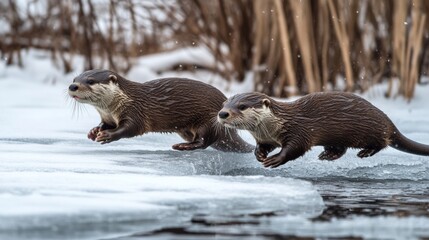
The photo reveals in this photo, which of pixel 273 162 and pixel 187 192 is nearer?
pixel 187 192

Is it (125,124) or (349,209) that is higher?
(125,124)

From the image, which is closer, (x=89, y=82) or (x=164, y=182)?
(x=164, y=182)

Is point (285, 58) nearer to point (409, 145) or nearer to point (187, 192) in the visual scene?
point (409, 145)

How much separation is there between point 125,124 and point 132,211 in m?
1.58

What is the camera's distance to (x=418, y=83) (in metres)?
6.71

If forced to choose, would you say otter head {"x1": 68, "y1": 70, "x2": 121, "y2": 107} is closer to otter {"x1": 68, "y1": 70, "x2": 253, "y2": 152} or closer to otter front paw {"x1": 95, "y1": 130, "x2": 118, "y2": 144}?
otter {"x1": 68, "y1": 70, "x2": 253, "y2": 152}

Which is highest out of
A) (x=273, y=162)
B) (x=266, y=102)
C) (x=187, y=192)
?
(x=266, y=102)

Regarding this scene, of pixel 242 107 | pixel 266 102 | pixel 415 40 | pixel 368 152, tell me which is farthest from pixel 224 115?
pixel 415 40

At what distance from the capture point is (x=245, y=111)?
3.89 metres

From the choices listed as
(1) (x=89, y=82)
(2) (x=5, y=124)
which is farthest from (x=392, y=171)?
(2) (x=5, y=124)

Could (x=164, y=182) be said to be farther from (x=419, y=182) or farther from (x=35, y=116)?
(x=35, y=116)

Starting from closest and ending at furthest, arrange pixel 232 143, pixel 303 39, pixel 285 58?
pixel 232 143 → pixel 303 39 → pixel 285 58

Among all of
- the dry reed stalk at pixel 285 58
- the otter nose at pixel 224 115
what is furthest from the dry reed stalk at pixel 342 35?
the otter nose at pixel 224 115

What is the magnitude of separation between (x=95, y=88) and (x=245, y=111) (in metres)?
0.68
